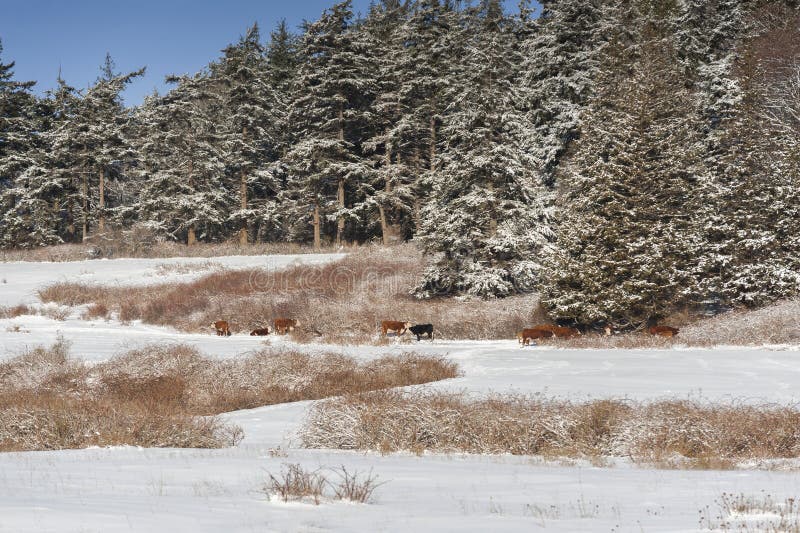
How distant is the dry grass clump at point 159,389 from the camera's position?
9.45 m

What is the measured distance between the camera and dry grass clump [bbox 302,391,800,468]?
28.2 ft

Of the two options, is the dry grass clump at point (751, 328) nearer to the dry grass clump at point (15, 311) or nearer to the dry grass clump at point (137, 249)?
the dry grass clump at point (137, 249)

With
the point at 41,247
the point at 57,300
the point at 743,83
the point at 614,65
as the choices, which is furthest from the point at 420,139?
the point at 41,247

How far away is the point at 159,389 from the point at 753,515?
12328mm

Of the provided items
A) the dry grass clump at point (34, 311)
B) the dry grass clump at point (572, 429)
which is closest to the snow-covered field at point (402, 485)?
the dry grass clump at point (572, 429)

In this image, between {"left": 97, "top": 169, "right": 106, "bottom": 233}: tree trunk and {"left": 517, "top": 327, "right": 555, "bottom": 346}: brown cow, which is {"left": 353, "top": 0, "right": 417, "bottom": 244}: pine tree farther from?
{"left": 97, "top": 169, "right": 106, "bottom": 233}: tree trunk

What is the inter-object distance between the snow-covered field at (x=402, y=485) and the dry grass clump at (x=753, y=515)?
14cm

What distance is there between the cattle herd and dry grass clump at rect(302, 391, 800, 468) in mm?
9440

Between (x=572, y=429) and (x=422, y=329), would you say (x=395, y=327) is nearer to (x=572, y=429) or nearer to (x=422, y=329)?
(x=422, y=329)

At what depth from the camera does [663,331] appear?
772 inches

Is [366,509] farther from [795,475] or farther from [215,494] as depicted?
[795,475]

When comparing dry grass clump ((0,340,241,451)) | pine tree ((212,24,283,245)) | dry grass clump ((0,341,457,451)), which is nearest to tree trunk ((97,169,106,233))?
pine tree ((212,24,283,245))

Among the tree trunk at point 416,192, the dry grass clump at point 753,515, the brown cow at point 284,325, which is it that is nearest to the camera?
the dry grass clump at point 753,515

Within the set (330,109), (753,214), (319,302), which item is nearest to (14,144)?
(330,109)
